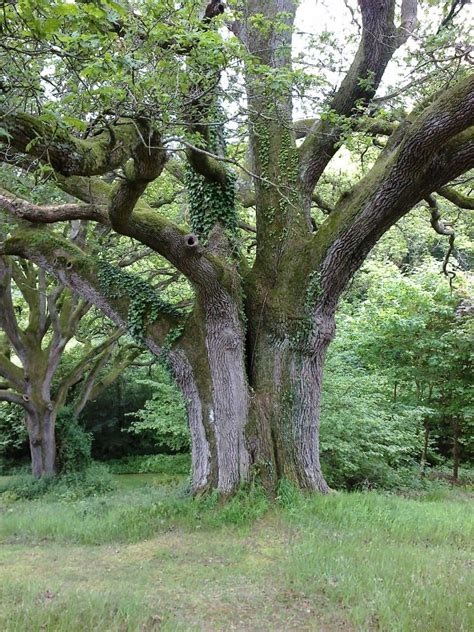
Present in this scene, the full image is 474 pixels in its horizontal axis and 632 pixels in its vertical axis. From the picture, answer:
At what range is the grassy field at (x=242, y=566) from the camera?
3.51 metres

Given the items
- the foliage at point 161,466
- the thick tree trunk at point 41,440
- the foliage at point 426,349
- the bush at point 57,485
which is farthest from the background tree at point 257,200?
the foliage at point 161,466

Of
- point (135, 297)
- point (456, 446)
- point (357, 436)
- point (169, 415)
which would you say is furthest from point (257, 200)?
point (456, 446)

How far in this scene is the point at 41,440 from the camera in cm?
1359

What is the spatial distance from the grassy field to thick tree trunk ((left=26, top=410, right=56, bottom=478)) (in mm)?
6614

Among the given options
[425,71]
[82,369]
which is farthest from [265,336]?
[82,369]

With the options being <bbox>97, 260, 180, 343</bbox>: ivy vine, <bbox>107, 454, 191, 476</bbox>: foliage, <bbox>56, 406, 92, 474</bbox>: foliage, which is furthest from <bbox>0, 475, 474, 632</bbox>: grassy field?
<bbox>107, 454, 191, 476</bbox>: foliage

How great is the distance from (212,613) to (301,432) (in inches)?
139

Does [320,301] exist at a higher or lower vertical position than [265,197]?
lower

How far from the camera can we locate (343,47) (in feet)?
22.6

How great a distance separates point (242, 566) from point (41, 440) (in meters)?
10.4

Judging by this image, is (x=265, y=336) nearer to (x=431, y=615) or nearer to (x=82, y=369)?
(x=431, y=615)

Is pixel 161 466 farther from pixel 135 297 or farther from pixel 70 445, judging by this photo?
pixel 135 297

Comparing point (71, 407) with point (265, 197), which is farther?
point (71, 407)

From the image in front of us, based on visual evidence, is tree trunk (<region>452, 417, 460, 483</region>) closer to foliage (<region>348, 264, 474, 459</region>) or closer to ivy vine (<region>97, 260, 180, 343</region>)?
foliage (<region>348, 264, 474, 459</region>)
